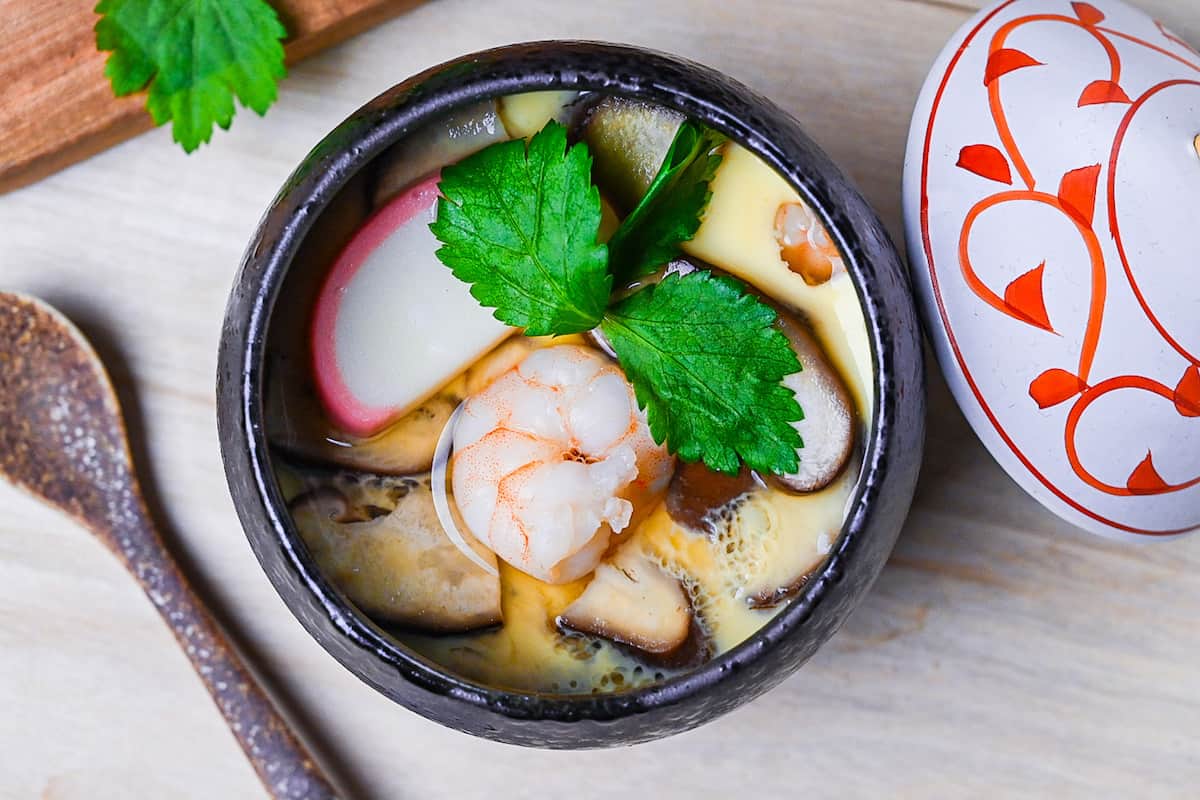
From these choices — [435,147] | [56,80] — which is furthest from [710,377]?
[56,80]

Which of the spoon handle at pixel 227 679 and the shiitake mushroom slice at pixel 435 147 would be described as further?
the spoon handle at pixel 227 679

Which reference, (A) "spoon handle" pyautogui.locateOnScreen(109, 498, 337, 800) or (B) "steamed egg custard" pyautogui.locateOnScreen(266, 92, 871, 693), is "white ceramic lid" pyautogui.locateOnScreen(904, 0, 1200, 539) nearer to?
(B) "steamed egg custard" pyautogui.locateOnScreen(266, 92, 871, 693)

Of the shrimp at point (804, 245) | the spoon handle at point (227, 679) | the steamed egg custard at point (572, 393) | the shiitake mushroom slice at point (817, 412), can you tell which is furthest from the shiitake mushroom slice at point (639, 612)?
the spoon handle at point (227, 679)

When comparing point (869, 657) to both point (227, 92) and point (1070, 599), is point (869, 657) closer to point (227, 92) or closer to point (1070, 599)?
point (1070, 599)

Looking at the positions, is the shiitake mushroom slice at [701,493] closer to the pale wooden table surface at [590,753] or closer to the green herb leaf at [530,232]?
the green herb leaf at [530,232]

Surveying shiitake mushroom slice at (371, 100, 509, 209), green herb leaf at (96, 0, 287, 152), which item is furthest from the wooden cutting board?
shiitake mushroom slice at (371, 100, 509, 209)
